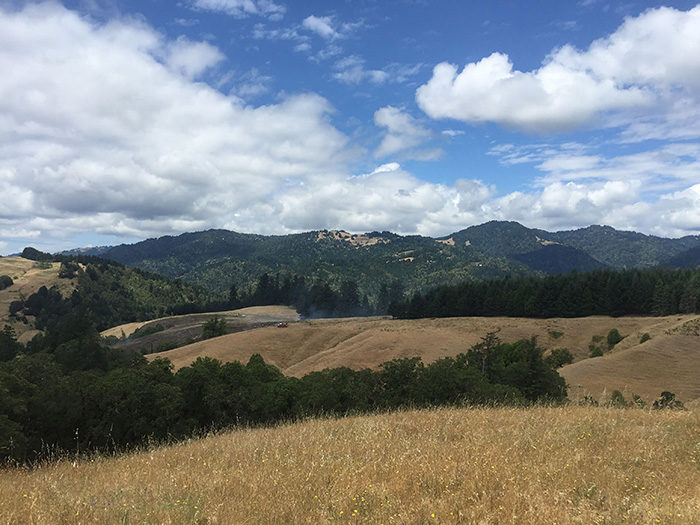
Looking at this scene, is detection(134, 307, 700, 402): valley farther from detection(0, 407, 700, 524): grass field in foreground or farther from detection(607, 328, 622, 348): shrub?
detection(0, 407, 700, 524): grass field in foreground

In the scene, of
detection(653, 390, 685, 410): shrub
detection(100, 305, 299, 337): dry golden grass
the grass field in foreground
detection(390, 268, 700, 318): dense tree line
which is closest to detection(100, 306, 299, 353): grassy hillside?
detection(100, 305, 299, 337): dry golden grass

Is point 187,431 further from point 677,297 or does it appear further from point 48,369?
point 677,297

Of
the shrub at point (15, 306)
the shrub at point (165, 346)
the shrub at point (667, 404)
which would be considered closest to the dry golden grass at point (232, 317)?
the shrub at point (165, 346)

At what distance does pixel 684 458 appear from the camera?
7348mm

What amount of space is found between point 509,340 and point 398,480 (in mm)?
79960

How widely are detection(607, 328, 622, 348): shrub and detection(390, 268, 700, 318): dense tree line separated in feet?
78.4

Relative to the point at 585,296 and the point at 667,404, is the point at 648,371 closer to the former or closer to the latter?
the point at 667,404

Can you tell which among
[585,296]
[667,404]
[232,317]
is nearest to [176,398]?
[667,404]

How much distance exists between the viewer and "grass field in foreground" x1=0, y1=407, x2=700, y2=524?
514 centimetres

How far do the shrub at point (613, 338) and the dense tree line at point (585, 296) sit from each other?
78.4ft

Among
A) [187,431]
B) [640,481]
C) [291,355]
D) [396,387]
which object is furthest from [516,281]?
[640,481]

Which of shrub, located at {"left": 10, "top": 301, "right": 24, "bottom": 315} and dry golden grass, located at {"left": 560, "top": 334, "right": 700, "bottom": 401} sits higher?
shrub, located at {"left": 10, "top": 301, "right": 24, "bottom": 315}

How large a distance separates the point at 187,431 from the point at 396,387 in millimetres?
12738

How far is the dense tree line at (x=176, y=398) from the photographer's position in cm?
2002
